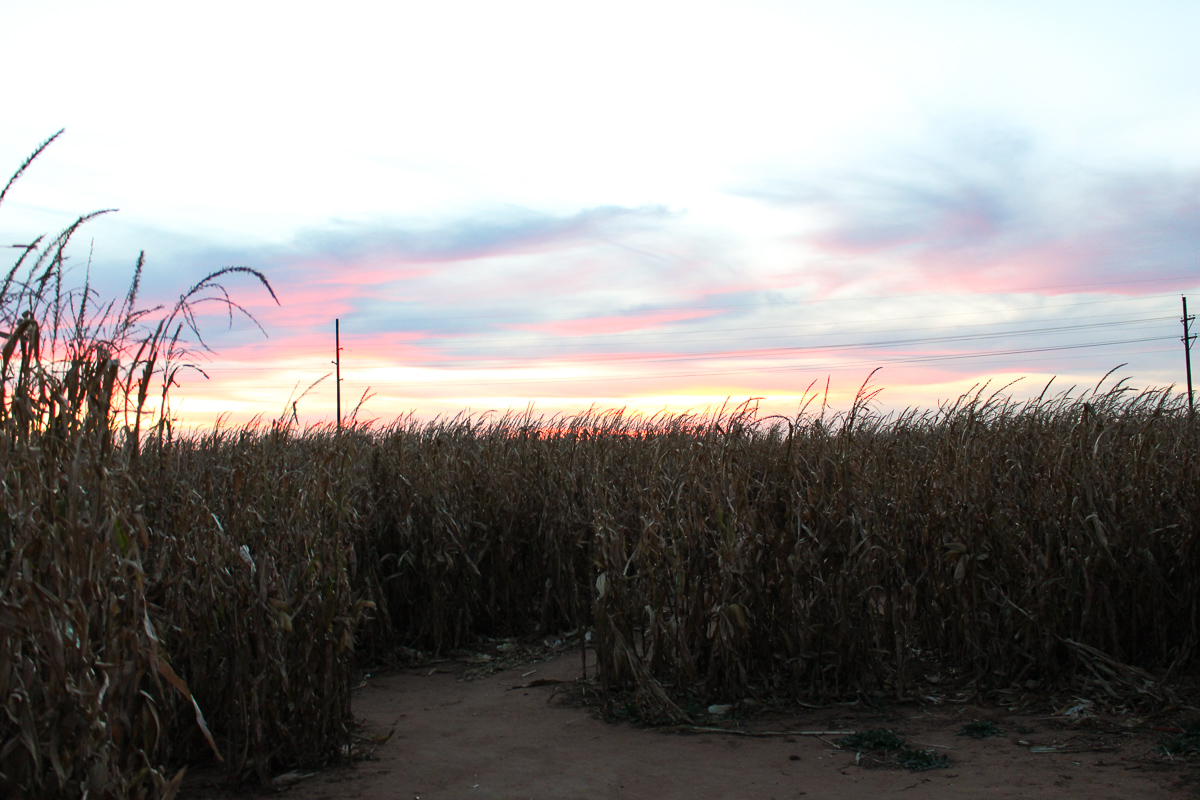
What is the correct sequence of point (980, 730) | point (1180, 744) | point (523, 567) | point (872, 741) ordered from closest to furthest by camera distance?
1. point (1180, 744)
2. point (872, 741)
3. point (980, 730)
4. point (523, 567)

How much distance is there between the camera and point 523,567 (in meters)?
8.04

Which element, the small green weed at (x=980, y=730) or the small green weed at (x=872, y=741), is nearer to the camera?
the small green weed at (x=872, y=741)

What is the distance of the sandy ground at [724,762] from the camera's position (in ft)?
14.6

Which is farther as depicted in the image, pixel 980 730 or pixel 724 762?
pixel 980 730

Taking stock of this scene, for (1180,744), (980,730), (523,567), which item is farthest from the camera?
(523,567)

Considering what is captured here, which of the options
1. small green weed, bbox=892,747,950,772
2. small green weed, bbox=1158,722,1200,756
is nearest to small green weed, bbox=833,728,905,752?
small green weed, bbox=892,747,950,772

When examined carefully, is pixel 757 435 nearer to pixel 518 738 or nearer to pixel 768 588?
pixel 768 588

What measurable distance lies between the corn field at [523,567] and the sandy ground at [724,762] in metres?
0.29

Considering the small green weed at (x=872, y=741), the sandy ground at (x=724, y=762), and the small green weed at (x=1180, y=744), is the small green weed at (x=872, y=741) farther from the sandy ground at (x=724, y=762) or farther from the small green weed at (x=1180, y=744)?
the small green weed at (x=1180, y=744)

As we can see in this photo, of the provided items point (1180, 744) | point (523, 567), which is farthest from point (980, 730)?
point (523, 567)

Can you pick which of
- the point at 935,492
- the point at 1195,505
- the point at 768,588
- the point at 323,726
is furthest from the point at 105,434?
the point at 1195,505

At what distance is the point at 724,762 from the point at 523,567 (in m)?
3.52

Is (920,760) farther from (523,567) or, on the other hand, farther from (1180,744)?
(523,567)

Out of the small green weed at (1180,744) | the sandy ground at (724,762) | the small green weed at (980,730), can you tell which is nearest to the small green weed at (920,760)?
the sandy ground at (724,762)
